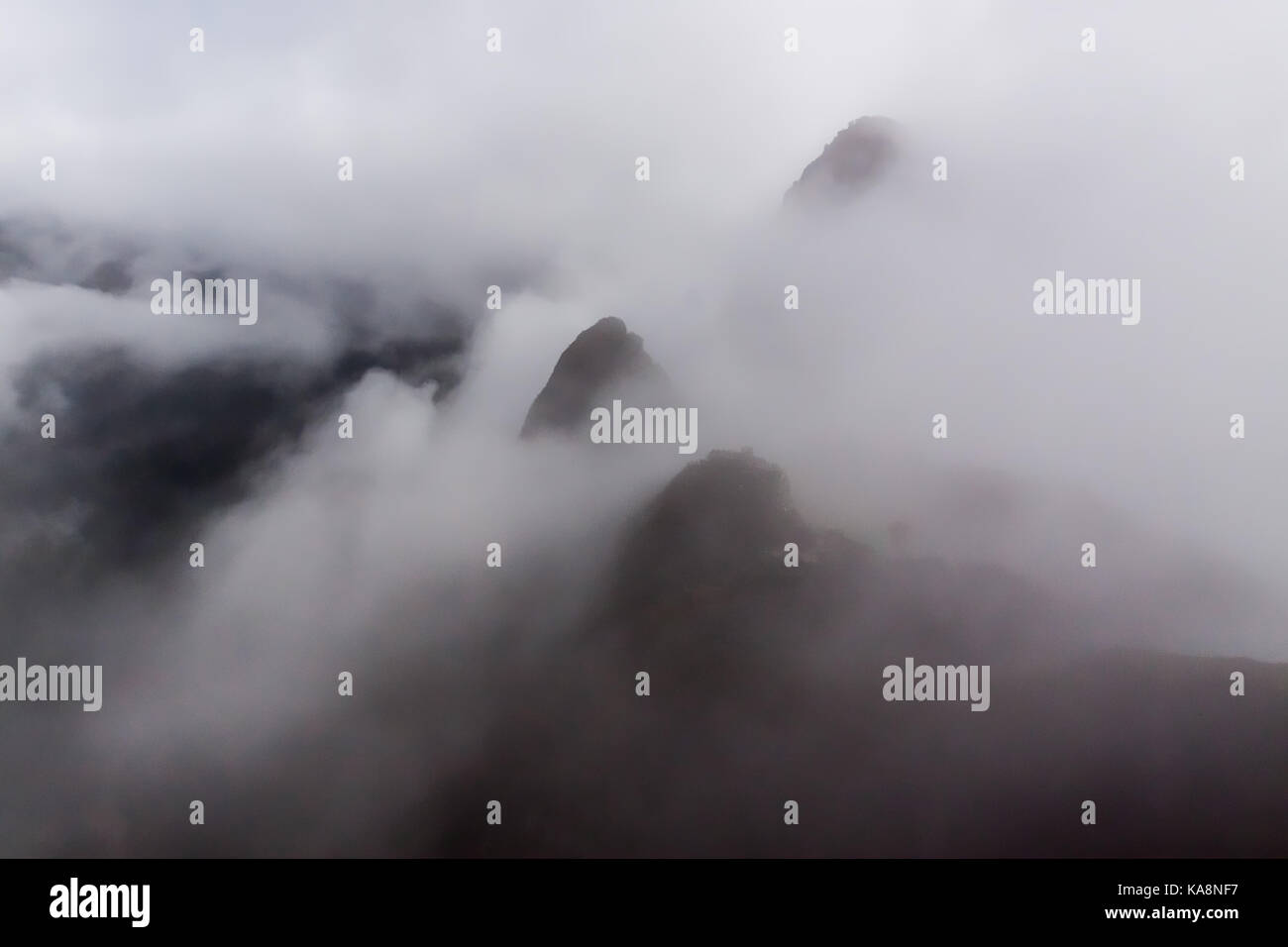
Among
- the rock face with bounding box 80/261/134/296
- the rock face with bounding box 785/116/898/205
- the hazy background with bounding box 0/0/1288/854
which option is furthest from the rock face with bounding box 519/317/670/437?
the rock face with bounding box 80/261/134/296

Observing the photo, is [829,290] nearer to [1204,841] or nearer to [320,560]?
[320,560]

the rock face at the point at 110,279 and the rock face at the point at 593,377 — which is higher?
the rock face at the point at 110,279

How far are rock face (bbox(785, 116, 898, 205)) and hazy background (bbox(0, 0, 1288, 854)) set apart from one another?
98 mm

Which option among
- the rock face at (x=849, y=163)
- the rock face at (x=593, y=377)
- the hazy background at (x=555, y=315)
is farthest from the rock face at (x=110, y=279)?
the rock face at (x=849, y=163)

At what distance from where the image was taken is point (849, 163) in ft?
17.0

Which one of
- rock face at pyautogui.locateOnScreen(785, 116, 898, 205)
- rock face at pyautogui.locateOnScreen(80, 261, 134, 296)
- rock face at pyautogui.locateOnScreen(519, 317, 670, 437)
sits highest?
rock face at pyautogui.locateOnScreen(785, 116, 898, 205)

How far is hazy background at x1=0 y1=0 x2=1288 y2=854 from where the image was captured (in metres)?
5.02

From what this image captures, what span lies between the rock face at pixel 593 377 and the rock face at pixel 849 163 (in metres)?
1.37

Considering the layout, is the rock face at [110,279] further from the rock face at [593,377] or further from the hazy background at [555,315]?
the rock face at [593,377]

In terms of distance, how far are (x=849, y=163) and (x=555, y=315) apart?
209cm

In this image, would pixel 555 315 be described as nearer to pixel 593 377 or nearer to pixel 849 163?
pixel 593 377

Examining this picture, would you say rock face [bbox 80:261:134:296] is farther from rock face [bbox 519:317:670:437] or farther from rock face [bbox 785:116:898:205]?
rock face [bbox 785:116:898:205]

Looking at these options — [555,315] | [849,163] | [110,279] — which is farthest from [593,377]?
[110,279]

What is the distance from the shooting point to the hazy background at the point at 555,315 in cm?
502
